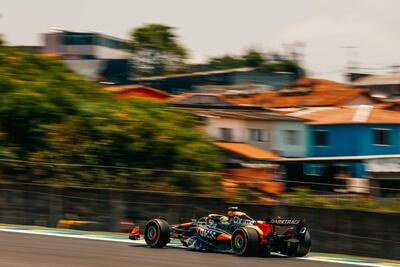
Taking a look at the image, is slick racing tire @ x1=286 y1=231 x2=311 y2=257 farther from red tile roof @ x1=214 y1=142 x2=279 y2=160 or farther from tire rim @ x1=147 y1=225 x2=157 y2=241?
red tile roof @ x1=214 y1=142 x2=279 y2=160

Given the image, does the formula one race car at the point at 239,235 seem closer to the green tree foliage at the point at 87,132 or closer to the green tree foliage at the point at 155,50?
the green tree foliage at the point at 87,132

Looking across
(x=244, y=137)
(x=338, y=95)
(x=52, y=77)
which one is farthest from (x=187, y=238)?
(x=338, y=95)

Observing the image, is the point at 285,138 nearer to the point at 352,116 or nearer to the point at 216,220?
the point at 352,116

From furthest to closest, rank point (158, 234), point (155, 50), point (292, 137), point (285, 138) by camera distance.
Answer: point (155, 50) < point (285, 138) < point (292, 137) < point (158, 234)

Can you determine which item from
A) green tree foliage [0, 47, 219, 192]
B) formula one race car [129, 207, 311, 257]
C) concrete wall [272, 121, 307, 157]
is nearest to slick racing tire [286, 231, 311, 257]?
formula one race car [129, 207, 311, 257]

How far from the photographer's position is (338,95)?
7512 cm

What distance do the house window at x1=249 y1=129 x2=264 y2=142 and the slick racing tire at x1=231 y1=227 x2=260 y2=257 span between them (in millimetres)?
43591

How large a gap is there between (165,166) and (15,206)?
25.5 feet

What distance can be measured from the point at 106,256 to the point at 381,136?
44971 millimetres

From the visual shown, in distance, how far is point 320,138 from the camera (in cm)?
5900

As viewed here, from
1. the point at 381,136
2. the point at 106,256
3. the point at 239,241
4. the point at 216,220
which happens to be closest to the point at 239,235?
the point at 239,241

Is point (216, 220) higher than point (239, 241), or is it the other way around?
point (216, 220)

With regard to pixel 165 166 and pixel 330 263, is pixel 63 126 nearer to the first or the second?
pixel 165 166

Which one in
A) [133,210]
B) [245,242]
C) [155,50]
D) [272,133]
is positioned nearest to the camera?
[245,242]
